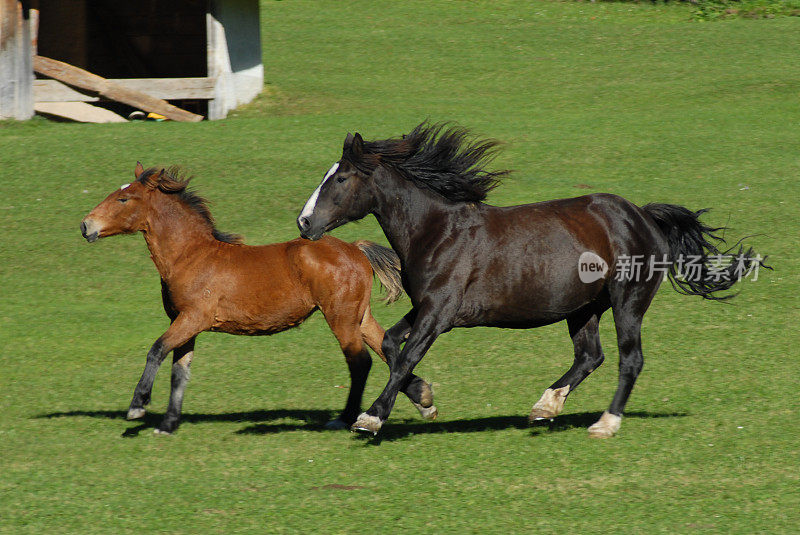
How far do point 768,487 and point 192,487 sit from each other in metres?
3.69

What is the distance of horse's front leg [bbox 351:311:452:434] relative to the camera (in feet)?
22.2

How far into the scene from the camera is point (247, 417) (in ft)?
26.9

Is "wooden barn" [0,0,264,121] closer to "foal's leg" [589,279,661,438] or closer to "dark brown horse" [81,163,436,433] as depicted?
"dark brown horse" [81,163,436,433]

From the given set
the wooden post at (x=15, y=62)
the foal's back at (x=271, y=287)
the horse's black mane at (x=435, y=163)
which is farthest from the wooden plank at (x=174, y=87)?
the horse's black mane at (x=435, y=163)

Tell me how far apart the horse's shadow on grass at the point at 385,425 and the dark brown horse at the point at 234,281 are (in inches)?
8.5

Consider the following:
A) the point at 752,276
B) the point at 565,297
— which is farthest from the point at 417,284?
the point at 752,276

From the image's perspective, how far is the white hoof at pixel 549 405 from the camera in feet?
23.7

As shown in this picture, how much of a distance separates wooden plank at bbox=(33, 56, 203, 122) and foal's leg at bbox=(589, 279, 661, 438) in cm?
1474

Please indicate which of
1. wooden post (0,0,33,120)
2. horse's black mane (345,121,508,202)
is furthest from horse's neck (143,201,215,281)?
wooden post (0,0,33,120)

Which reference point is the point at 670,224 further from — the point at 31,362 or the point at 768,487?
the point at 31,362

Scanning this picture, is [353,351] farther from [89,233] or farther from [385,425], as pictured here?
[89,233]

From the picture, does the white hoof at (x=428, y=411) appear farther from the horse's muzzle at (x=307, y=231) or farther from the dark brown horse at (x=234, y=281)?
the horse's muzzle at (x=307, y=231)

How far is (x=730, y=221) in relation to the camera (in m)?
14.2

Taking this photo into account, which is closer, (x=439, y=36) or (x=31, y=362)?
(x=31, y=362)
